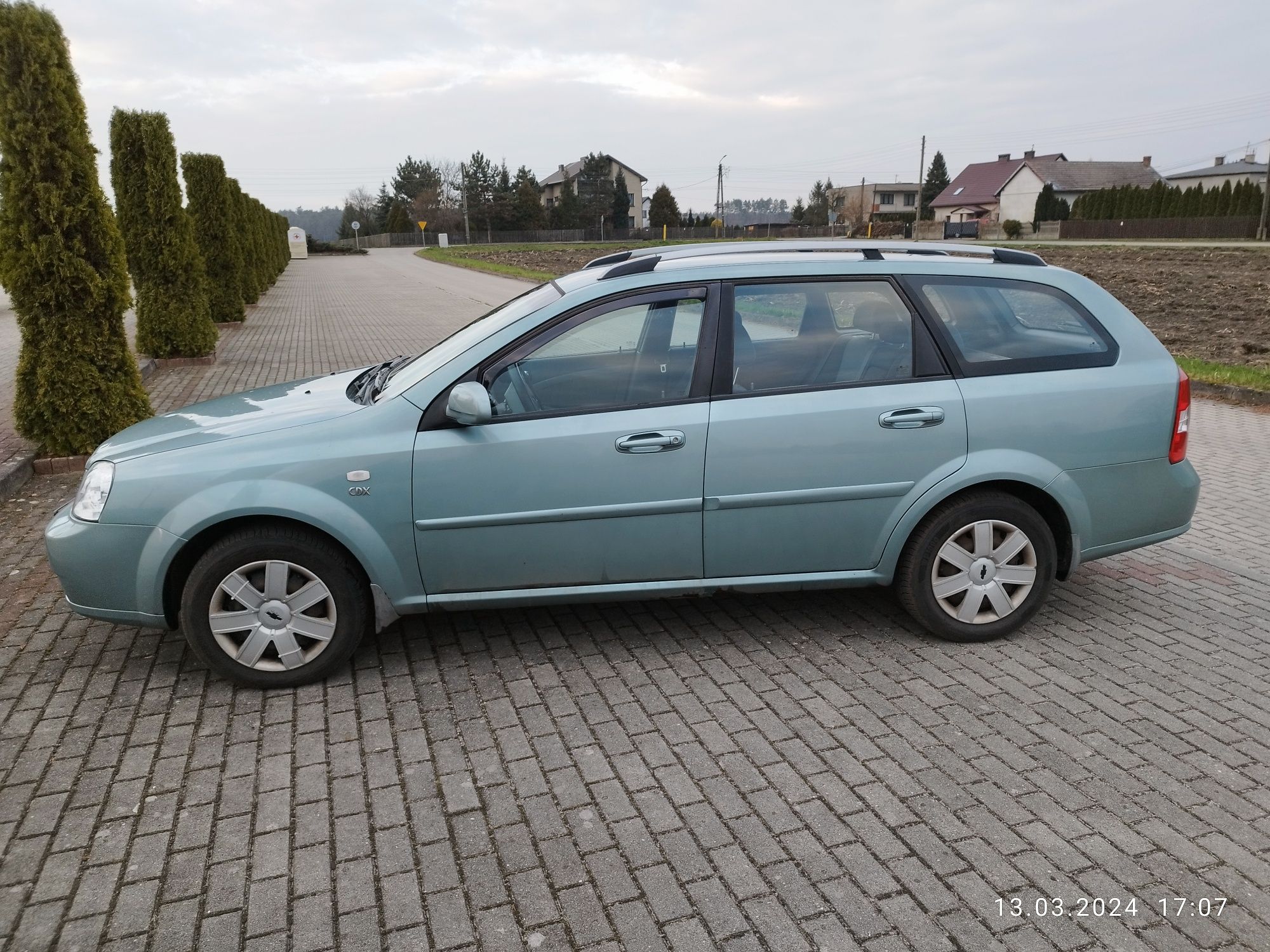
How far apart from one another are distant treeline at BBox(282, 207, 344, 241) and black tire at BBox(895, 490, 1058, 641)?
13798 centimetres

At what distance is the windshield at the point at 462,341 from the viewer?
13.6 feet

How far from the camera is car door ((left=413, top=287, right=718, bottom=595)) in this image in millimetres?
3873

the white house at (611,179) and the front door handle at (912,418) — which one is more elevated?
the white house at (611,179)

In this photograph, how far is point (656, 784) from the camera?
129 inches

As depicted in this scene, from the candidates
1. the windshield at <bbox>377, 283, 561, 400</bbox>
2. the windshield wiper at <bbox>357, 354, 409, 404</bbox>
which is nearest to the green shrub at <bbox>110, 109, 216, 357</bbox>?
the windshield wiper at <bbox>357, 354, 409, 404</bbox>

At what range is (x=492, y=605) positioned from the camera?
4.07m

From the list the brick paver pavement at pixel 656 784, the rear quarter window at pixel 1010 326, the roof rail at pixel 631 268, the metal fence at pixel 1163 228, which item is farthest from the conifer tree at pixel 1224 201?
the roof rail at pixel 631 268

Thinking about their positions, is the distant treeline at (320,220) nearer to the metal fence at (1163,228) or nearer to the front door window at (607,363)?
the metal fence at (1163,228)

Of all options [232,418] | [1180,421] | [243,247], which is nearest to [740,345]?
[1180,421]

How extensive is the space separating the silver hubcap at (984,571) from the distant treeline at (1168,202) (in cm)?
6140

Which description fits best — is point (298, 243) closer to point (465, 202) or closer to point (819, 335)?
point (465, 202)

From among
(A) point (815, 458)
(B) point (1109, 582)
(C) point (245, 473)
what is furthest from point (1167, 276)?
(C) point (245, 473)

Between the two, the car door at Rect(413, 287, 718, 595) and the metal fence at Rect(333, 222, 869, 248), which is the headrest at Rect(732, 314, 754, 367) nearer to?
the car door at Rect(413, 287, 718, 595)

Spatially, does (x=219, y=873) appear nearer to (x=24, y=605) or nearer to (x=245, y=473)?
(x=245, y=473)
